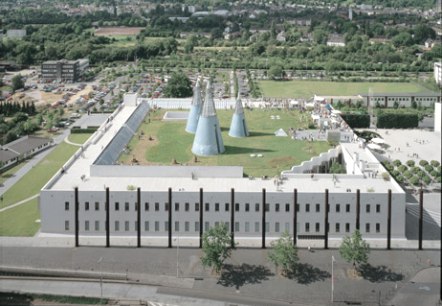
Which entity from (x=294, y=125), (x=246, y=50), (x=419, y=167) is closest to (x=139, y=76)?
(x=246, y=50)

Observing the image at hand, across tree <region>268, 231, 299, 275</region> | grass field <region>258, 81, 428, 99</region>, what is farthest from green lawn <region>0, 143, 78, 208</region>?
grass field <region>258, 81, 428, 99</region>

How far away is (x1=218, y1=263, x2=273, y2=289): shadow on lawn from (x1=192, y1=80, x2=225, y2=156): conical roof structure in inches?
333

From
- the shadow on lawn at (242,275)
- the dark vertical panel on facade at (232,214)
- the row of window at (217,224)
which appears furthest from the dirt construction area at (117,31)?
the shadow on lawn at (242,275)

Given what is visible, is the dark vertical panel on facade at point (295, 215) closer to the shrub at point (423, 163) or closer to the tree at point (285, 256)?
the tree at point (285, 256)

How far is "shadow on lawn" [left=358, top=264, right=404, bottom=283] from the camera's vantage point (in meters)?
22.2

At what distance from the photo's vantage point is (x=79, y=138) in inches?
1714

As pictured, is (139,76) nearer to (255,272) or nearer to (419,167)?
(419,167)

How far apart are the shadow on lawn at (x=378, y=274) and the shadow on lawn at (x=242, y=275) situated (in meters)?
3.25

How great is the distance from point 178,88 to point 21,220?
30992 millimetres

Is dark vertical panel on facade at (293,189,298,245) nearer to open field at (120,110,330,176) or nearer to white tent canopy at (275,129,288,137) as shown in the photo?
open field at (120,110,330,176)

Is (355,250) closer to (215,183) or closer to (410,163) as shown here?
(215,183)

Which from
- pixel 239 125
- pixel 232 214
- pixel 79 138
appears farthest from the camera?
pixel 79 138

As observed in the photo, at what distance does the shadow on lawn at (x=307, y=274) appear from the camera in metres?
22.2

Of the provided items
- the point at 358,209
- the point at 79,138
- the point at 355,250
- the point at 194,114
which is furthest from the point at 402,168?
the point at 79,138
